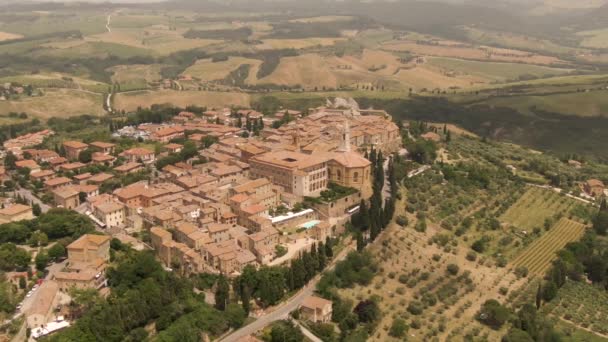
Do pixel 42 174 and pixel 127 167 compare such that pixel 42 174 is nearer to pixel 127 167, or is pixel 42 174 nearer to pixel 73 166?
pixel 73 166

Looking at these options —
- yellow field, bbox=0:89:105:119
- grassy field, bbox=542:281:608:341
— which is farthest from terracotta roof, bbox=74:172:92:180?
yellow field, bbox=0:89:105:119

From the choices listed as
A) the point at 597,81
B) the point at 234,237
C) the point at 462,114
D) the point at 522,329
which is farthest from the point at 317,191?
the point at 597,81

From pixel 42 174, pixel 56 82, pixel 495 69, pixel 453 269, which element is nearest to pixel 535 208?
pixel 453 269

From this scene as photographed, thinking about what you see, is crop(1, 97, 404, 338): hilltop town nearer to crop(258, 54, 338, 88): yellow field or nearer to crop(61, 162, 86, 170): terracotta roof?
crop(61, 162, 86, 170): terracotta roof

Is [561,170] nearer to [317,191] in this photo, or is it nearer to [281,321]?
[317,191]

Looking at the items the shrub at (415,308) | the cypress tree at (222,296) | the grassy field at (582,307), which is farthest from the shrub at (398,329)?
the grassy field at (582,307)
